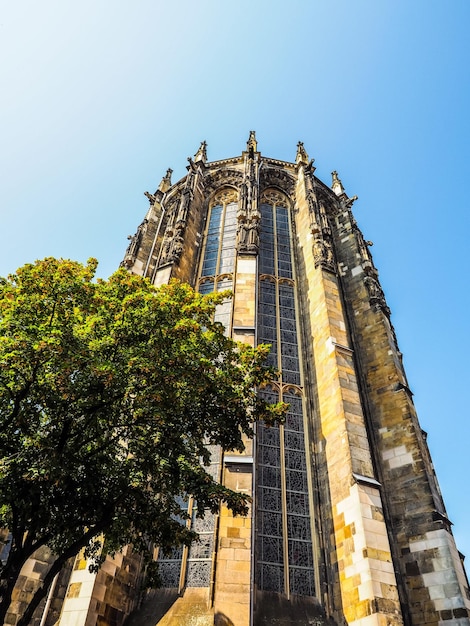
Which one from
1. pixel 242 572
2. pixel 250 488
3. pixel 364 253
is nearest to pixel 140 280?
pixel 250 488

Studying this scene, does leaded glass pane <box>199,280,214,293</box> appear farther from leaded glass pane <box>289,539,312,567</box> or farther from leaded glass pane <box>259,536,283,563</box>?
leaded glass pane <box>289,539,312,567</box>

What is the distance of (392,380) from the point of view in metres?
14.2

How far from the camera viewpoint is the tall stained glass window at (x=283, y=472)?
10109 millimetres

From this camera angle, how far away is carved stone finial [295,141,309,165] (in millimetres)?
23362

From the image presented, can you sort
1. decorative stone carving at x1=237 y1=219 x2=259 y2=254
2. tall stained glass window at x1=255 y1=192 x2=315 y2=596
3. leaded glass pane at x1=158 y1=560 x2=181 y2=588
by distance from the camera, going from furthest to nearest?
decorative stone carving at x1=237 y1=219 x2=259 y2=254, tall stained glass window at x1=255 y1=192 x2=315 y2=596, leaded glass pane at x1=158 y1=560 x2=181 y2=588

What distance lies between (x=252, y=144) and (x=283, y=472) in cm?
1880

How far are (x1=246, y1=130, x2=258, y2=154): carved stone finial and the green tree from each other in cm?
1803

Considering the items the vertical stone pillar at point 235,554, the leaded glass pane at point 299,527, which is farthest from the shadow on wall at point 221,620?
the leaded glass pane at point 299,527

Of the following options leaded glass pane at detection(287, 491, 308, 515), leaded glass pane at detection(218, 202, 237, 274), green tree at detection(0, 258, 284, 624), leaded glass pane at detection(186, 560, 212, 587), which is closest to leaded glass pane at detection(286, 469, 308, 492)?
leaded glass pane at detection(287, 491, 308, 515)

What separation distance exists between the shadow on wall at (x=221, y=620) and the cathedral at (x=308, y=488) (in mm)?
18

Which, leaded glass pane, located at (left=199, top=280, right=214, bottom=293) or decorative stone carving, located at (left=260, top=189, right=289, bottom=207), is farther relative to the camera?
decorative stone carving, located at (left=260, top=189, right=289, bottom=207)

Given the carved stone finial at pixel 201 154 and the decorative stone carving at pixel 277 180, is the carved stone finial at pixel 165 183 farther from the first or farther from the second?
the decorative stone carving at pixel 277 180

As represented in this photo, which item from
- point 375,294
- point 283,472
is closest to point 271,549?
point 283,472

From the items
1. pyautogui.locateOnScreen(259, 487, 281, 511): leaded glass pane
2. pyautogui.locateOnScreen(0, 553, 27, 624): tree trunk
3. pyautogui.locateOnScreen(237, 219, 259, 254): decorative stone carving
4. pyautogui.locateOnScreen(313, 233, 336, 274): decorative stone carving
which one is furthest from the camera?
pyautogui.locateOnScreen(237, 219, 259, 254): decorative stone carving
